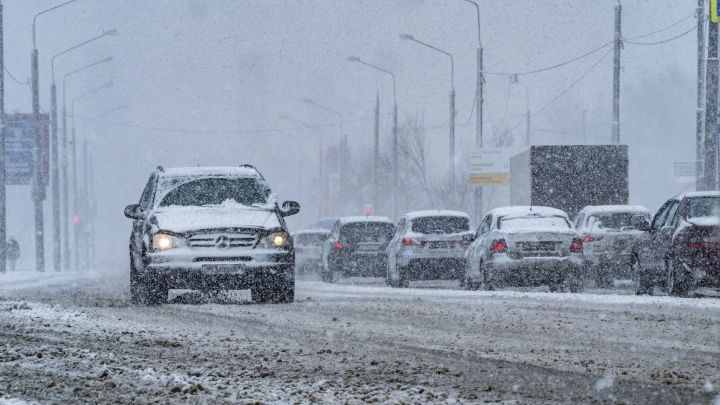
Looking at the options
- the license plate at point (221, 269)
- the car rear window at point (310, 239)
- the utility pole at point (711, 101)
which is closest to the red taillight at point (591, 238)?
the utility pole at point (711, 101)

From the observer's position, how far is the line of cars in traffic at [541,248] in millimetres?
17016

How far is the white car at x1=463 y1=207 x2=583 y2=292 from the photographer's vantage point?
64.6 ft

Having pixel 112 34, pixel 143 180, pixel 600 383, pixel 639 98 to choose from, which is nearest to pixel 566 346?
pixel 600 383

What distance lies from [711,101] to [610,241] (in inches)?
179

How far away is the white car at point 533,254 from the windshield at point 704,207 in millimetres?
2850

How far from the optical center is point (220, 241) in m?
15.1

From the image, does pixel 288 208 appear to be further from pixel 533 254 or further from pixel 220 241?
pixel 533 254

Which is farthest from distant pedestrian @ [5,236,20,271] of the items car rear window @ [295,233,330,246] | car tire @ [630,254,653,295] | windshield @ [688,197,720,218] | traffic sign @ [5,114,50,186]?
windshield @ [688,197,720,218]

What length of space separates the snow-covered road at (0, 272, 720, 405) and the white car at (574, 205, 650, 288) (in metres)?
10.2

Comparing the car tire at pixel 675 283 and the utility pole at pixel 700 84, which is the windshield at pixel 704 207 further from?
the utility pole at pixel 700 84

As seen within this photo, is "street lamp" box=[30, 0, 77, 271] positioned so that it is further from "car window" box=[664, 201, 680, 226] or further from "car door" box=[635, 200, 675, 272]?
"car window" box=[664, 201, 680, 226]

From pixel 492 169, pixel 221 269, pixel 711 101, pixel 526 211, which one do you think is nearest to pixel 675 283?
pixel 526 211

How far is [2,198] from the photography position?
114ft

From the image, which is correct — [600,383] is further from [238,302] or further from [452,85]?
[452,85]
